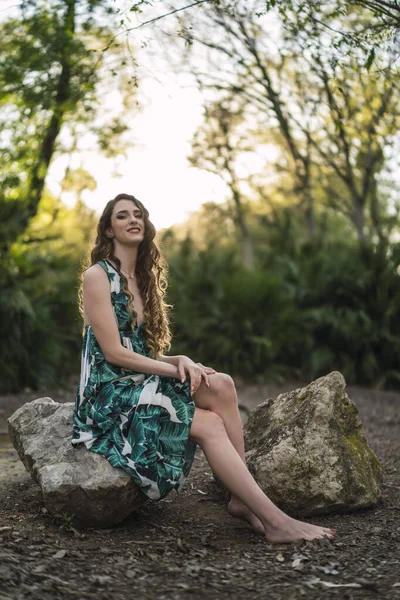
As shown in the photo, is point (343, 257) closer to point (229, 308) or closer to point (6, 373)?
point (229, 308)

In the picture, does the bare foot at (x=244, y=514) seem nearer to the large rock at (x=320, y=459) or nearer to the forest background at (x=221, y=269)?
the large rock at (x=320, y=459)

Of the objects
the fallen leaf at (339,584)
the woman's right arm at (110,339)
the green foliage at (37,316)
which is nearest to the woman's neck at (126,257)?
the woman's right arm at (110,339)

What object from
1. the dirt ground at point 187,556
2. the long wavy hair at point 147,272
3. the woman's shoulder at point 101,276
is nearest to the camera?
the dirt ground at point 187,556

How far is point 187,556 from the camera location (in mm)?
3197

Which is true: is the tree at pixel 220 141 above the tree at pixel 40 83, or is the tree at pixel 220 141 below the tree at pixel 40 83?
above

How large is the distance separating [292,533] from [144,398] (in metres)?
0.99

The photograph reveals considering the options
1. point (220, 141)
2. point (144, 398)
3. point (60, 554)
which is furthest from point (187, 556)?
point (220, 141)

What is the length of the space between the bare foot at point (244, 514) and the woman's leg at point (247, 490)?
147 mm

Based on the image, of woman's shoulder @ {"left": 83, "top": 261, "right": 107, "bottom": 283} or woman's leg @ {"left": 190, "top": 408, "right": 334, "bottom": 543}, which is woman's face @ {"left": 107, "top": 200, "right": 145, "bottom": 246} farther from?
woman's leg @ {"left": 190, "top": 408, "right": 334, "bottom": 543}

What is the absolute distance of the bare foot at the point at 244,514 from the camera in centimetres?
360

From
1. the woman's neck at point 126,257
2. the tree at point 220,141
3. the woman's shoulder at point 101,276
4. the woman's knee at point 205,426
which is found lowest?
the woman's knee at point 205,426

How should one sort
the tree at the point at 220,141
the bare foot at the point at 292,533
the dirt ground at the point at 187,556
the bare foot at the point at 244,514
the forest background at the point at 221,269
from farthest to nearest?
1. the tree at the point at 220,141
2. the forest background at the point at 221,269
3. the bare foot at the point at 244,514
4. the bare foot at the point at 292,533
5. the dirt ground at the point at 187,556

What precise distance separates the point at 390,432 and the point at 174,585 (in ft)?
14.3

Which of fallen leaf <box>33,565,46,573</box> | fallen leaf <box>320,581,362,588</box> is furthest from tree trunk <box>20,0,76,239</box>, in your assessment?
fallen leaf <box>320,581,362,588</box>
